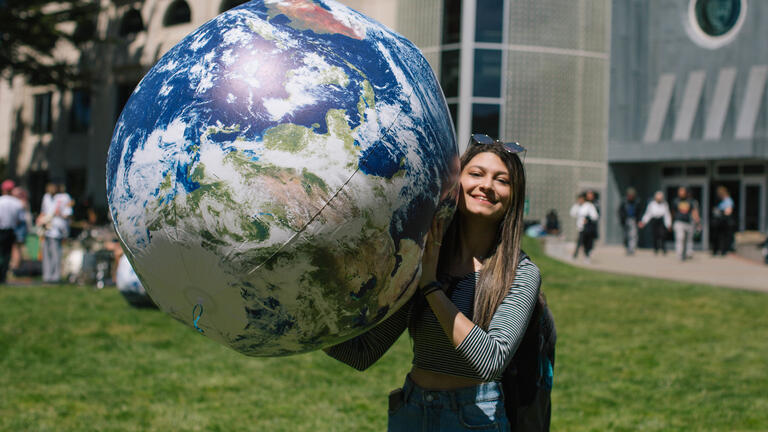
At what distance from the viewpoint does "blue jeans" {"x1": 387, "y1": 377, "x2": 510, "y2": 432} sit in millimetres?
2578

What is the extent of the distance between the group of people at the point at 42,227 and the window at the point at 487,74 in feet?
52.9

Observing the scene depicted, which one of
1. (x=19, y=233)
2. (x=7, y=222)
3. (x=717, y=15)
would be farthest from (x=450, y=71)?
(x=7, y=222)

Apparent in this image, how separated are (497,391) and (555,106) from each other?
25.5 meters

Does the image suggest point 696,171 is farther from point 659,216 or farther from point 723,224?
point 659,216

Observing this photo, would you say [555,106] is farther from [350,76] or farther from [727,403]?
[350,76]

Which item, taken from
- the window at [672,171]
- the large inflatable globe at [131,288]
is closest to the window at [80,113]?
the window at [672,171]

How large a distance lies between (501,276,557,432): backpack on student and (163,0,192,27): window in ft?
99.7

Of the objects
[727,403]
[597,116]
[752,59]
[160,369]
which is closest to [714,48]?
[752,59]

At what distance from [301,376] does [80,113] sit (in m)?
31.0

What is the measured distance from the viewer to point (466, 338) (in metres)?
2.40

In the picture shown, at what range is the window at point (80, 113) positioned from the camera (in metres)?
34.2

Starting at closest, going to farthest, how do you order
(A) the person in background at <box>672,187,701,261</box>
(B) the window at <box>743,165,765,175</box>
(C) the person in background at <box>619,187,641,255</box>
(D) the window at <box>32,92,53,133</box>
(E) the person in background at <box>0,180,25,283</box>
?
1. (E) the person in background at <box>0,180,25,283</box>
2. (A) the person in background at <box>672,187,701,261</box>
3. (C) the person in background at <box>619,187,641,255</box>
4. (B) the window at <box>743,165,765,175</box>
5. (D) the window at <box>32,92,53,133</box>

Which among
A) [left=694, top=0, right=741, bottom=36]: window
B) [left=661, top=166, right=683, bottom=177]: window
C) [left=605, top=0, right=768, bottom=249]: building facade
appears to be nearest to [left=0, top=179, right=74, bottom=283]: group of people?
[left=605, top=0, right=768, bottom=249]: building facade

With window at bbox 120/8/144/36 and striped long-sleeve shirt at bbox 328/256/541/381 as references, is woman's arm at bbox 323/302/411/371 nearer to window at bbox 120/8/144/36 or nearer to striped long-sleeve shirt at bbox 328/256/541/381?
striped long-sleeve shirt at bbox 328/256/541/381
